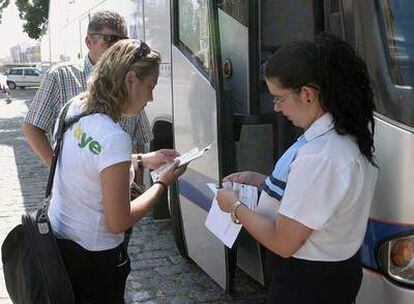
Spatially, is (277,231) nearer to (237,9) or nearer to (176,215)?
(237,9)

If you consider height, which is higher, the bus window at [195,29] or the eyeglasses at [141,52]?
the bus window at [195,29]

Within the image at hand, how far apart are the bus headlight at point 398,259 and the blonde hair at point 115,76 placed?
A: 3.86 feet

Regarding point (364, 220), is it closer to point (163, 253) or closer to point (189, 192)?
point (189, 192)

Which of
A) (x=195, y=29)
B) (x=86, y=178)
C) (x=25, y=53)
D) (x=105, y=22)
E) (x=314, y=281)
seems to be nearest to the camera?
(x=314, y=281)

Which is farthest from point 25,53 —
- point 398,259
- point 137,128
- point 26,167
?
point 398,259

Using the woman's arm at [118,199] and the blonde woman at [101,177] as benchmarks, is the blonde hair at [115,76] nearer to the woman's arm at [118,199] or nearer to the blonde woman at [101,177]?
the blonde woman at [101,177]

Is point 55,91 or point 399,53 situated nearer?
point 399,53

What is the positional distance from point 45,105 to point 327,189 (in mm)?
2123

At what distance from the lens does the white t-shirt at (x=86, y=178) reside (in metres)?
2.02

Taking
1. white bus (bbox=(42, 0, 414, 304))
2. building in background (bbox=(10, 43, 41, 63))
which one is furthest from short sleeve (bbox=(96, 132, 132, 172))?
building in background (bbox=(10, 43, 41, 63))

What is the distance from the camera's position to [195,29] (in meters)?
3.86

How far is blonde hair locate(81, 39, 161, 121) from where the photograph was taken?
211 centimetres

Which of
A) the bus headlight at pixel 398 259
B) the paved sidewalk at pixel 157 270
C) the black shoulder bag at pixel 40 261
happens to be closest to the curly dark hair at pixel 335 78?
the bus headlight at pixel 398 259

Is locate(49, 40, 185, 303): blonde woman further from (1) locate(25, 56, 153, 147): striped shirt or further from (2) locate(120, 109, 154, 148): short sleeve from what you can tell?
(2) locate(120, 109, 154, 148): short sleeve
